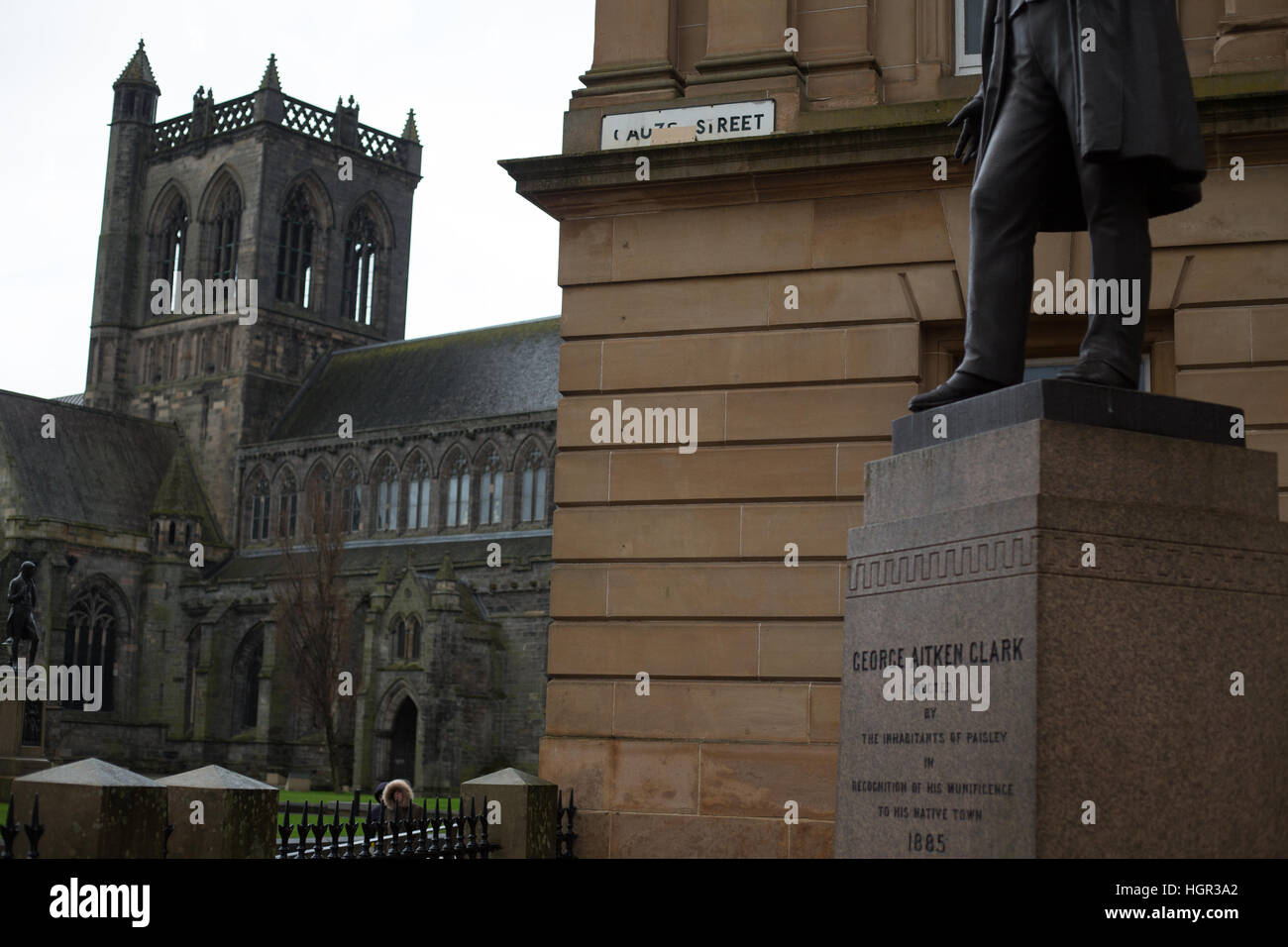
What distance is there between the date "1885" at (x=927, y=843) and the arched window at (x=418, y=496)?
67.0m

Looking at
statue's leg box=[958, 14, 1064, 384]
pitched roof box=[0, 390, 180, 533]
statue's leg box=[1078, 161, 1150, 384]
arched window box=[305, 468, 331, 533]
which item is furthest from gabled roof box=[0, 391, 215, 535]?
statue's leg box=[1078, 161, 1150, 384]

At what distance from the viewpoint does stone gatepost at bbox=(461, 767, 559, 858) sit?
43.0 feet

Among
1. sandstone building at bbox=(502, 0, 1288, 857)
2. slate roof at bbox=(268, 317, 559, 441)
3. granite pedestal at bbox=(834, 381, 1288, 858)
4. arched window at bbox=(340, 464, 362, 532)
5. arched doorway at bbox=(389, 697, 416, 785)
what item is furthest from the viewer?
arched window at bbox=(340, 464, 362, 532)

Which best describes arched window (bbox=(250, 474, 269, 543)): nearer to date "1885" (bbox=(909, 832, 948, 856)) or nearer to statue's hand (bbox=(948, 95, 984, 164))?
statue's hand (bbox=(948, 95, 984, 164))

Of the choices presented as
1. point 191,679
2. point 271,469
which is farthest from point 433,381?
point 191,679

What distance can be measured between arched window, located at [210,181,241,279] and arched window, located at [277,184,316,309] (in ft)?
7.52

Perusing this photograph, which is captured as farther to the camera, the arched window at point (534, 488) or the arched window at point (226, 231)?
the arched window at point (226, 231)

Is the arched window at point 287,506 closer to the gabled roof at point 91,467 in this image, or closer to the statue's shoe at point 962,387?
the gabled roof at point 91,467

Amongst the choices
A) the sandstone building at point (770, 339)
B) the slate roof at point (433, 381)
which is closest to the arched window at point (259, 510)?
the slate roof at point (433, 381)

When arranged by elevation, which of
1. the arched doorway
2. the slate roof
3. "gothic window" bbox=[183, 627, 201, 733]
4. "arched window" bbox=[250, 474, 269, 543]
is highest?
the slate roof

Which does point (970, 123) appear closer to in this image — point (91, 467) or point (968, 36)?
point (968, 36)

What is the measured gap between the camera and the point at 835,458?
14.0 meters

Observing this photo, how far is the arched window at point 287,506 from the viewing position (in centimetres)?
7856
